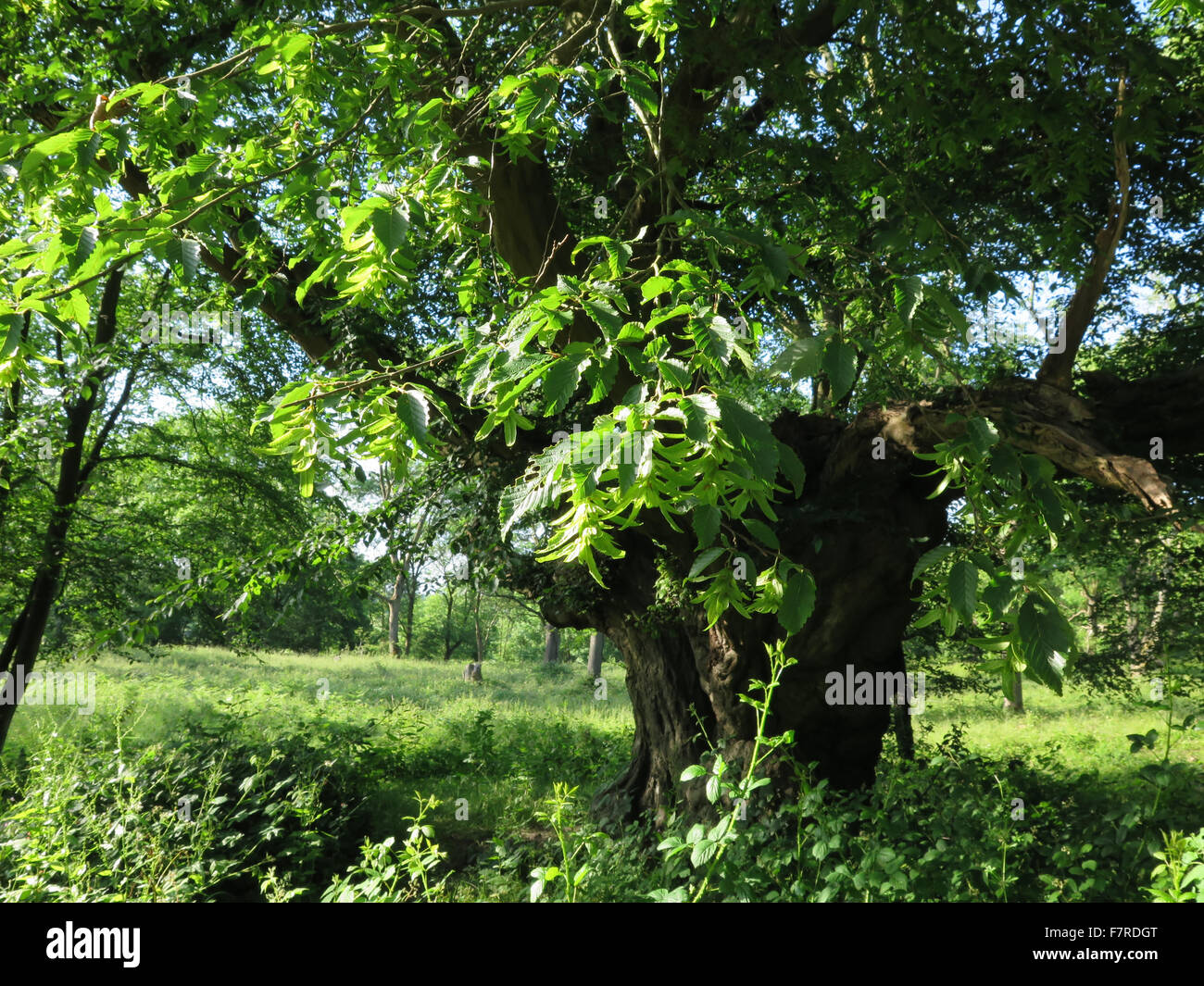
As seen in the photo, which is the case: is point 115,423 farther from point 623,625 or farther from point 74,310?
point 74,310

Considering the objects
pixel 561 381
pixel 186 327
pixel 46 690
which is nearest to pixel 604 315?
pixel 561 381

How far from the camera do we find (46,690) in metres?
8.62

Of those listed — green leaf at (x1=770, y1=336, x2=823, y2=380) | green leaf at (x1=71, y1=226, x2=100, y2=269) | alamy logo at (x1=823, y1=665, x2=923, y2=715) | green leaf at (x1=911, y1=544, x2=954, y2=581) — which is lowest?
alamy logo at (x1=823, y1=665, x2=923, y2=715)

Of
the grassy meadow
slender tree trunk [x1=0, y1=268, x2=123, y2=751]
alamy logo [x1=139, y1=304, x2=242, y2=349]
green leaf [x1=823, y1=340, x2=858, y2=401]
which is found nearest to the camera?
green leaf [x1=823, y1=340, x2=858, y2=401]

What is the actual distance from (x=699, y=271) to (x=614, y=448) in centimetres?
61

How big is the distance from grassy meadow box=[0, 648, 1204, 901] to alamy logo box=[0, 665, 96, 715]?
0.25m

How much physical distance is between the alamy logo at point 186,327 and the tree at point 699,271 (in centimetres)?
123

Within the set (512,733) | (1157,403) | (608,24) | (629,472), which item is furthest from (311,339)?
(512,733)

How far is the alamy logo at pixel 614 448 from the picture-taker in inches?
50.1

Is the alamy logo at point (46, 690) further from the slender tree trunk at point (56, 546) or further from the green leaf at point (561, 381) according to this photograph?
the green leaf at point (561, 381)

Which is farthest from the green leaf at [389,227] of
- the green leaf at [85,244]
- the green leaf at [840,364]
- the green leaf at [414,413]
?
the green leaf at [840,364]

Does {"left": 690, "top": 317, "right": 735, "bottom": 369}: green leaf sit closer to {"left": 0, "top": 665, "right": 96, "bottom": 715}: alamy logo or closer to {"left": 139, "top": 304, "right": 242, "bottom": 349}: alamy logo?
{"left": 139, "top": 304, "right": 242, "bottom": 349}: alamy logo

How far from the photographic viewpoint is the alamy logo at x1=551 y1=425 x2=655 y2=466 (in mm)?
1271

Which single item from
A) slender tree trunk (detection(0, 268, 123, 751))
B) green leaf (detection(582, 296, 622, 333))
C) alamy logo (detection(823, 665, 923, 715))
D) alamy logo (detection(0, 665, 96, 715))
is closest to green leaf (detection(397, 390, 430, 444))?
green leaf (detection(582, 296, 622, 333))
